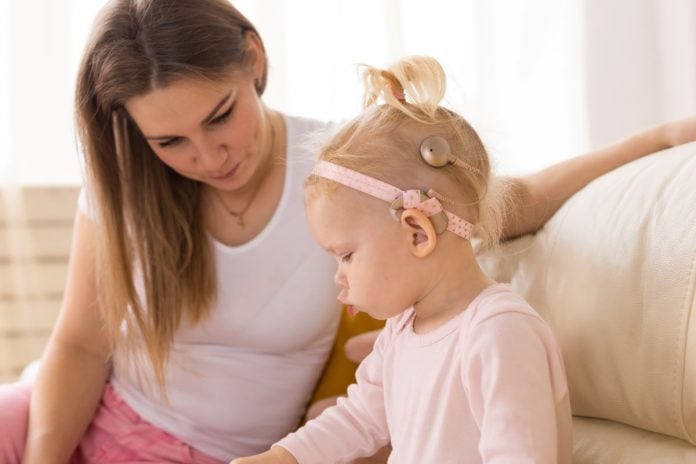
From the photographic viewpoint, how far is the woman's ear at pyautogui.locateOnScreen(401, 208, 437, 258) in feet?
3.49

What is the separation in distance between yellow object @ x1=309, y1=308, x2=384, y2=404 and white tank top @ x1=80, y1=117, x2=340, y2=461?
0.03 meters

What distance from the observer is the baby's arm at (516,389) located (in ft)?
3.16

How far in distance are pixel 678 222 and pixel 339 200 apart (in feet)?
1.27

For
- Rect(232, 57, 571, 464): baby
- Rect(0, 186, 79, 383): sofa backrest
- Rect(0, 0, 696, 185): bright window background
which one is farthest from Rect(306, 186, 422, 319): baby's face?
Rect(0, 186, 79, 383): sofa backrest

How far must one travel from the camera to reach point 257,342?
1.63 metres

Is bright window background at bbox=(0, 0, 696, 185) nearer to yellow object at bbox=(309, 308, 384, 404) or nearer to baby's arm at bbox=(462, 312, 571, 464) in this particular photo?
yellow object at bbox=(309, 308, 384, 404)

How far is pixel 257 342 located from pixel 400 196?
632 mm

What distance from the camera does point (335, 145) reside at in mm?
1144

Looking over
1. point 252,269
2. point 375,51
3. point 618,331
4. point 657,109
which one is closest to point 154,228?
point 252,269

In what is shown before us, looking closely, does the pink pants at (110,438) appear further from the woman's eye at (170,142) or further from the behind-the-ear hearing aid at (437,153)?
the behind-the-ear hearing aid at (437,153)

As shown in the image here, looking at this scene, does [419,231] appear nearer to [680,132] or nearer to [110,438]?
[680,132]

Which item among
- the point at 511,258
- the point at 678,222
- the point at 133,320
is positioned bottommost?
the point at 133,320

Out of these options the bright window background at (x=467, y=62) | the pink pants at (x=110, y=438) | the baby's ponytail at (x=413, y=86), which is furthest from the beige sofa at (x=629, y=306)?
the bright window background at (x=467, y=62)

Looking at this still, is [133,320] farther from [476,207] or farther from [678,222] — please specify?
[678,222]
